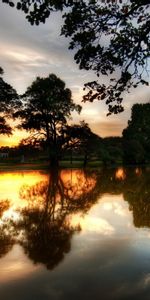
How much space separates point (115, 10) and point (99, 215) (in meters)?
7.11

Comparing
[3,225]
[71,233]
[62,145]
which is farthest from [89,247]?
[62,145]

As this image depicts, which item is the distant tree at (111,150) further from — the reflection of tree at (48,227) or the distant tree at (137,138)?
the reflection of tree at (48,227)

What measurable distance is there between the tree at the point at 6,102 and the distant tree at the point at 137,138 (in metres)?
27.1

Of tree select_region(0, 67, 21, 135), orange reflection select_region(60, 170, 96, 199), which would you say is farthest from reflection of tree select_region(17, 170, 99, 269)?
tree select_region(0, 67, 21, 135)

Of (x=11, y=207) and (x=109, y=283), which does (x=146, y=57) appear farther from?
(x=11, y=207)

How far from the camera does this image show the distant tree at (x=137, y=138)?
81.8 meters

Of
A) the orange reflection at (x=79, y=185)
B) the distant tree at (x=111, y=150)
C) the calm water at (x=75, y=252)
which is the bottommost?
the calm water at (x=75, y=252)

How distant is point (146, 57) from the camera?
981 cm

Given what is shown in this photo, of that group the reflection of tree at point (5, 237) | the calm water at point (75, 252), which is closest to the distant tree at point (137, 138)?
the calm water at point (75, 252)

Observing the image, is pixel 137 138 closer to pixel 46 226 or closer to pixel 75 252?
pixel 46 226

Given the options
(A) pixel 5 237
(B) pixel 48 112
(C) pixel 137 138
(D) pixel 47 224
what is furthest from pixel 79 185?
(C) pixel 137 138

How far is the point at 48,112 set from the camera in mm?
68625

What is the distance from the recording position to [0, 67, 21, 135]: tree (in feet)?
192

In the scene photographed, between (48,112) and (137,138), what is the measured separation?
2330 cm
